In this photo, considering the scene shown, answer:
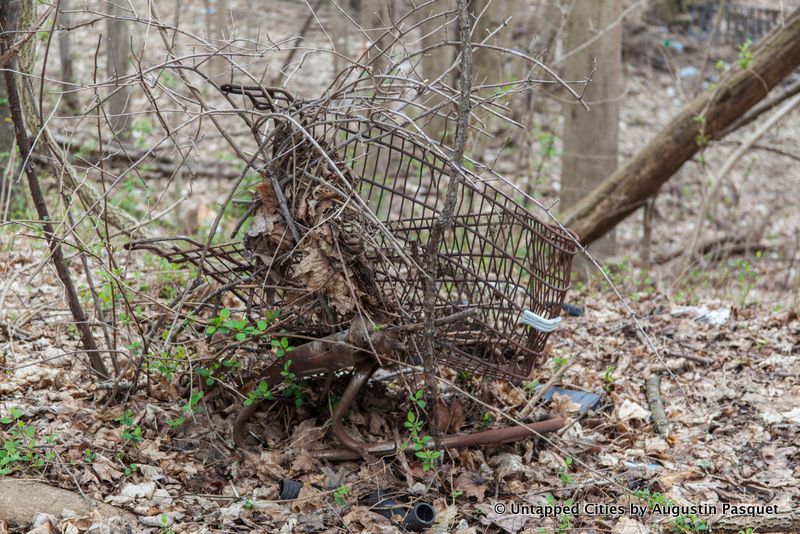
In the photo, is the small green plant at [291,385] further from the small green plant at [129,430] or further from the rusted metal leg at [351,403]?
the small green plant at [129,430]

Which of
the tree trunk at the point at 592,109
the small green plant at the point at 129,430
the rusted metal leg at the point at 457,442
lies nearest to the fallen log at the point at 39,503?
the small green plant at the point at 129,430

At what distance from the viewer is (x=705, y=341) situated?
551 cm

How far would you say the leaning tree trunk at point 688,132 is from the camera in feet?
24.0

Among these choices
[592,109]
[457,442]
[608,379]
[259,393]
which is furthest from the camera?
[592,109]

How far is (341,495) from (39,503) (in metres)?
1.24

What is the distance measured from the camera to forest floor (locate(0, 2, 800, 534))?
11.3 ft

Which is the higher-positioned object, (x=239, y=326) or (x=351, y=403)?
(x=239, y=326)

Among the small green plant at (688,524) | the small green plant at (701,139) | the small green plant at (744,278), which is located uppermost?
the small green plant at (701,139)

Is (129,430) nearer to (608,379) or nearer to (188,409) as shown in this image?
(188,409)

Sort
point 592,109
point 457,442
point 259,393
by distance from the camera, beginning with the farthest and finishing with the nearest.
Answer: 1. point 592,109
2. point 457,442
3. point 259,393

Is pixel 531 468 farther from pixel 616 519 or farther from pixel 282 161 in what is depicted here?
pixel 282 161

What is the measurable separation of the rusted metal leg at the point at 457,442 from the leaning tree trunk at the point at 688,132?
4.63m

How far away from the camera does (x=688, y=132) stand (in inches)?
307

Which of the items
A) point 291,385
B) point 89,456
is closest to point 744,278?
point 291,385
